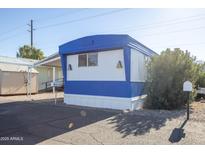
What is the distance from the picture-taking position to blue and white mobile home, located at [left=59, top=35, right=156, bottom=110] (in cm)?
966

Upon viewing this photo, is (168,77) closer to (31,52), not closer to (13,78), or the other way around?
(13,78)

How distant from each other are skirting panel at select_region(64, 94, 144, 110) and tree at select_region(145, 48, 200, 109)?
819 millimetres

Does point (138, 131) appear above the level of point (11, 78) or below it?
below

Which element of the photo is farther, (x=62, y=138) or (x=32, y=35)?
(x=32, y=35)

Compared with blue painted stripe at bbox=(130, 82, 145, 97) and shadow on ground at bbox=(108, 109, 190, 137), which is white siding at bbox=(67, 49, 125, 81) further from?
shadow on ground at bbox=(108, 109, 190, 137)

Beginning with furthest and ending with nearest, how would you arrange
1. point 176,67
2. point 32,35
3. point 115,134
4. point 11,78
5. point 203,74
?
point 32,35 → point 11,78 → point 203,74 → point 176,67 → point 115,134

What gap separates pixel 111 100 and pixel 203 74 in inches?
322

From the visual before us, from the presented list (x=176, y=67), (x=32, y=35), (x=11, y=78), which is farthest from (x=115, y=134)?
(x=32, y=35)

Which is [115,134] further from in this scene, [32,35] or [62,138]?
[32,35]

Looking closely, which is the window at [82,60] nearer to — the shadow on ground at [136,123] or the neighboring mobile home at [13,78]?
the shadow on ground at [136,123]

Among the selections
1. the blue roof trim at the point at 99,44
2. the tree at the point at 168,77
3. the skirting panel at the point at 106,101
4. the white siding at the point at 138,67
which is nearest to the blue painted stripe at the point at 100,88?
the skirting panel at the point at 106,101

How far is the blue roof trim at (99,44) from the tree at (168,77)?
4.59 ft
